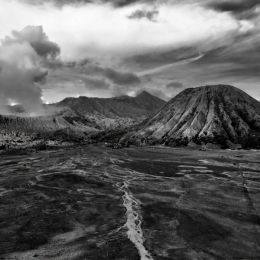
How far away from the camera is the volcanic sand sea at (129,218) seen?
5466cm

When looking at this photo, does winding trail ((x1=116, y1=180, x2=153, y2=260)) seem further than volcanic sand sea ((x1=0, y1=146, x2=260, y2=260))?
No

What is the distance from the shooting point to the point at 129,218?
72.9 meters

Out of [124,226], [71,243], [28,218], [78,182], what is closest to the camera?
[71,243]

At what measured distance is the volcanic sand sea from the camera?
54.7 metres

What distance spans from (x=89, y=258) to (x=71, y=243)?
800cm

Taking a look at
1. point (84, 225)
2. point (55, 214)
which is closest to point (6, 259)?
point (84, 225)

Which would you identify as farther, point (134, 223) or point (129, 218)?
point (129, 218)

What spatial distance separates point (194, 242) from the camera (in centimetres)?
5950

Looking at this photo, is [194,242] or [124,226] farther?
[124,226]

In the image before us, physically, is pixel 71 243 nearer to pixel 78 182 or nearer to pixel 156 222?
pixel 156 222

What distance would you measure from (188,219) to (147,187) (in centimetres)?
4120

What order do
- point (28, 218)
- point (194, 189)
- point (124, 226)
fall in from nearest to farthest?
point (124, 226)
point (28, 218)
point (194, 189)

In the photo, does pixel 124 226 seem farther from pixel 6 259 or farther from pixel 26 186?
pixel 26 186

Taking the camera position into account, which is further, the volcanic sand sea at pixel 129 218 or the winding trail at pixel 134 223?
the volcanic sand sea at pixel 129 218
